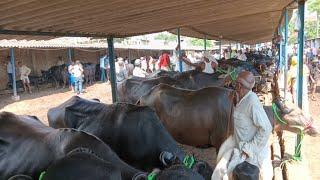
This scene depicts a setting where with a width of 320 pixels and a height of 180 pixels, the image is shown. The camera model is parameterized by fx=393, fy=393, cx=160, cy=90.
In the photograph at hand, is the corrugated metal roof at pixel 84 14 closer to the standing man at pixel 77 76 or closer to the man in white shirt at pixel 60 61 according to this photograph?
the standing man at pixel 77 76

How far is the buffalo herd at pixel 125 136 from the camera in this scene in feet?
12.7

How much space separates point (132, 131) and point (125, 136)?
16cm

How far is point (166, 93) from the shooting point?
29.0ft

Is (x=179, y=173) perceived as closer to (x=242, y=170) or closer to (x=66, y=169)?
(x=242, y=170)

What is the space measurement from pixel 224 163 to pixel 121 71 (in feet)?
65.2

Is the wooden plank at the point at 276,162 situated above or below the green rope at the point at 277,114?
below

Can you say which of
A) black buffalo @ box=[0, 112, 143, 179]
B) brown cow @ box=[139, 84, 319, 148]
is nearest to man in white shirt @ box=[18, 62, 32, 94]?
brown cow @ box=[139, 84, 319, 148]

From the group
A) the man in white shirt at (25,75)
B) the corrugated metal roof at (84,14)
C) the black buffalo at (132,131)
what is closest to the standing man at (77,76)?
the man in white shirt at (25,75)

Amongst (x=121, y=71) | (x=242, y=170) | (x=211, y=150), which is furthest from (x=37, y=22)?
(x=121, y=71)

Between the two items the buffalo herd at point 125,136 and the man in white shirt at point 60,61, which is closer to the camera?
the buffalo herd at point 125,136

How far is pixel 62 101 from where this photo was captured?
19766mm

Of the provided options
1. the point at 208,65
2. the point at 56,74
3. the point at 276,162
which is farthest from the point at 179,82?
the point at 56,74

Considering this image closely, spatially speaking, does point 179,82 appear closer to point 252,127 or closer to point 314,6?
point 252,127

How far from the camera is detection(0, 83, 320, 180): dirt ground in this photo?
30.0 feet
